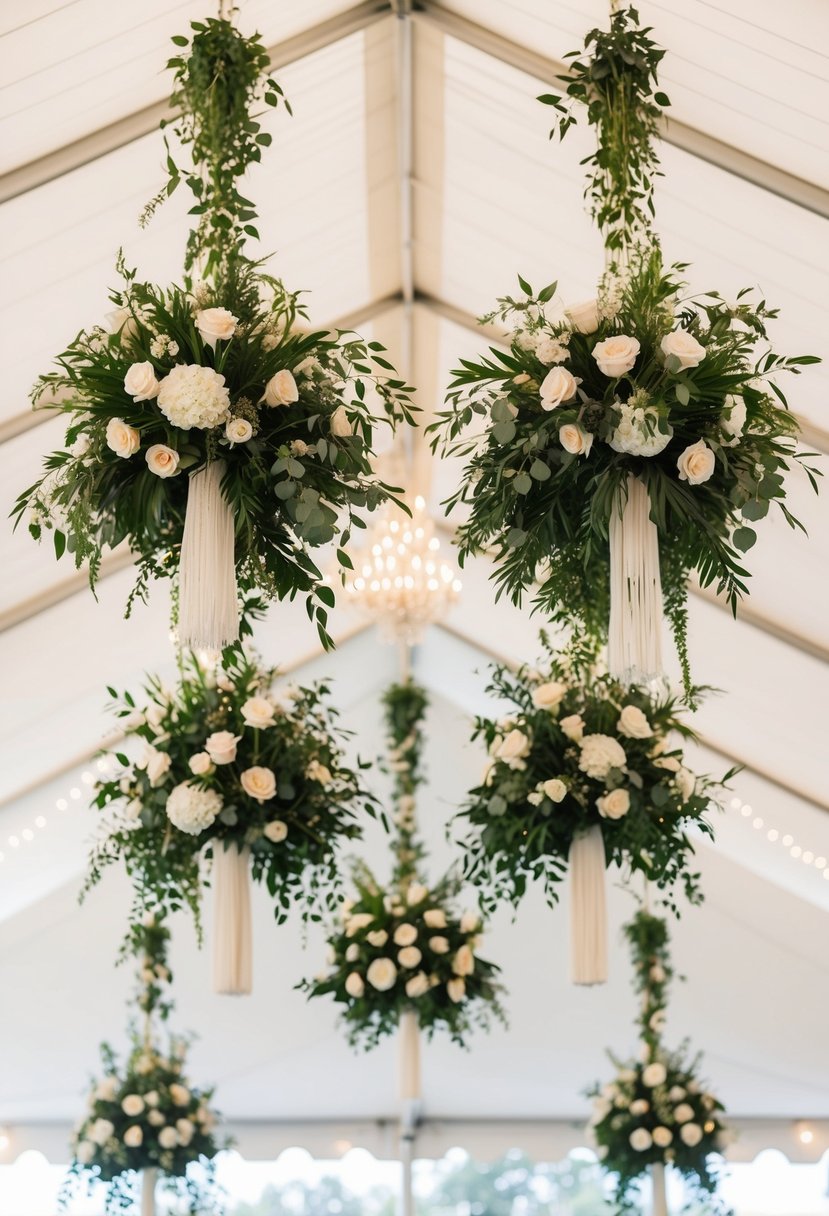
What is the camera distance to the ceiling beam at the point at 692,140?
15.1 feet

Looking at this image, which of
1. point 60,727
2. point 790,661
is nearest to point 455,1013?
point 790,661

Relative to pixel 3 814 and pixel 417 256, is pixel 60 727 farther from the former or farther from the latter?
pixel 417 256

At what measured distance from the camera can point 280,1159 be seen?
37.5 feet

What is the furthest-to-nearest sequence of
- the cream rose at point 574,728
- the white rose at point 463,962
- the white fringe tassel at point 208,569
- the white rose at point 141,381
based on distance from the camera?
the white rose at point 463,962
the cream rose at point 574,728
the white fringe tassel at point 208,569
the white rose at point 141,381

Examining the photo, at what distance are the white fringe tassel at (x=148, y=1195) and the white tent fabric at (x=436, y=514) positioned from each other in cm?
254

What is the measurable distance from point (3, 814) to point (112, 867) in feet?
5.46

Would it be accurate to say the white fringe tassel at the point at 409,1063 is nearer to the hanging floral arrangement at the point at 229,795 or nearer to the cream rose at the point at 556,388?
the hanging floral arrangement at the point at 229,795

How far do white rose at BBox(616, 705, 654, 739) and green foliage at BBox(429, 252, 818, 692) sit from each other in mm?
1730

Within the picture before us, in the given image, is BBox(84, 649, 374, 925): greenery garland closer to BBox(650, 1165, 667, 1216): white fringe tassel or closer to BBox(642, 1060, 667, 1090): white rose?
BBox(650, 1165, 667, 1216): white fringe tassel

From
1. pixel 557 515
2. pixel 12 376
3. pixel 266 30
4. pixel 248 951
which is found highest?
pixel 266 30

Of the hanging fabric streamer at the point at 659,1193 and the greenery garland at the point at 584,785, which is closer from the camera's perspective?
the greenery garland at the point at 584,785

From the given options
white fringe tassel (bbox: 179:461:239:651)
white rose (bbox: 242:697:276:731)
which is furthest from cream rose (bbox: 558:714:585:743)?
white fringe tassel (bbox: 179:461:239:651)

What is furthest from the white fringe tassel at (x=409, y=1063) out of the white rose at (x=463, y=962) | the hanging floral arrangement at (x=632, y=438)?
the hanging floral arrangement at (x=632, y=438)

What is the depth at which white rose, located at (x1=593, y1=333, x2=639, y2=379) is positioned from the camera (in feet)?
10.1
